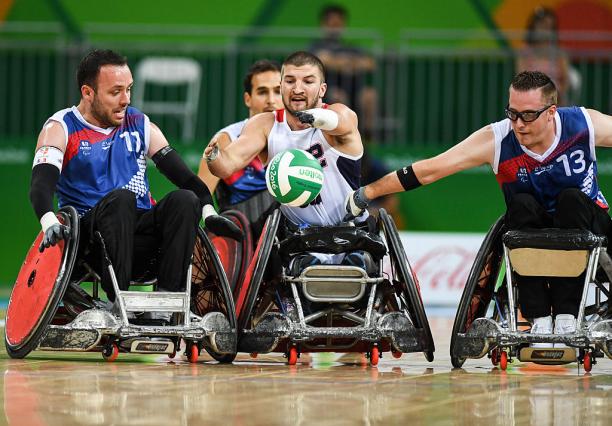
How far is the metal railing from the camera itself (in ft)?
47.6

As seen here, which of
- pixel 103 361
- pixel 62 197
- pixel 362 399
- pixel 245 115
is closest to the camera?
pixel 362 399

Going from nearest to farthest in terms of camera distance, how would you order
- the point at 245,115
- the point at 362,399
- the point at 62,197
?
the point at 362,399, the point at 62,197, the point at 245,115

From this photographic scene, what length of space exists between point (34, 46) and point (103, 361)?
8.33 metres

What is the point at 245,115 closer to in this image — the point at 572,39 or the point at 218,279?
the point at 572,39

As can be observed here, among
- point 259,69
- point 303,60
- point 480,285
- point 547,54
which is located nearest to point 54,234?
point 303,60

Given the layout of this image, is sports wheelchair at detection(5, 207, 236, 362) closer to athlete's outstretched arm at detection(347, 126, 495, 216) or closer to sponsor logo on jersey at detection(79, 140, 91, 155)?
sponsor logo on jersey at detection(79, 140, 91, 155)

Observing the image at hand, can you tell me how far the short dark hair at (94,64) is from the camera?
7418 mm

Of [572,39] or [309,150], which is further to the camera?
[572,39]

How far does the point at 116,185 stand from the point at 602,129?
2.72 m

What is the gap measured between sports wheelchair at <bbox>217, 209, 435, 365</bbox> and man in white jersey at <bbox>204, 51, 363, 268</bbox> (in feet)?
1.00

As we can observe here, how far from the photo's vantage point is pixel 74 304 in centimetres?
713

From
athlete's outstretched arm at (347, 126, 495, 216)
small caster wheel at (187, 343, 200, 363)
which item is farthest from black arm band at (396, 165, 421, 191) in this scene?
small caster wheel at (187, 343, 200, 363)

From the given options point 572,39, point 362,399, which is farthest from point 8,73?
point 362,399

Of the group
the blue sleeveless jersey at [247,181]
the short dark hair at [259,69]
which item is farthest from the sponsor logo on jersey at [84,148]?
the short dark hair at [259,69]
